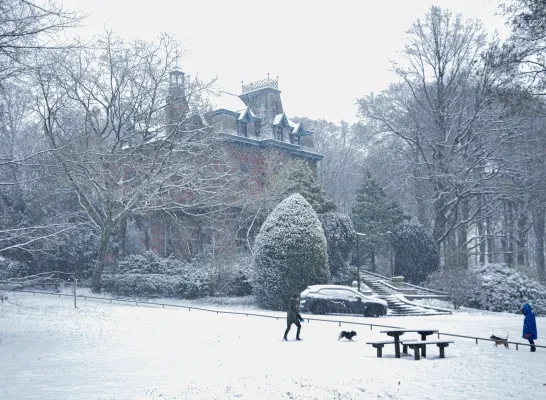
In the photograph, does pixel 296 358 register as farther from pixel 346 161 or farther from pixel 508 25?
pixel 346 161

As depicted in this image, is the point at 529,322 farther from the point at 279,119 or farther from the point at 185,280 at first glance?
the point at 279,119

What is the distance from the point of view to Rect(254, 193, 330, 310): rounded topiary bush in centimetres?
3094

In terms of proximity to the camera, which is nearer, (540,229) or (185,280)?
A: (185,280)

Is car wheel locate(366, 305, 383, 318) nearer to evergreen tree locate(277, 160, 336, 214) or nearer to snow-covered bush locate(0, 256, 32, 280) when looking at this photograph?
evergreen tree locate(277, 160, 336, 214)

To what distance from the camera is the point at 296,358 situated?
15820 mm

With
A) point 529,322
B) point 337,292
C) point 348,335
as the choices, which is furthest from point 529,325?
point 337,292

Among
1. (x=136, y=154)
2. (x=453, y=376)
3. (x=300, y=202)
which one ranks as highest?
(x=136, y=154)

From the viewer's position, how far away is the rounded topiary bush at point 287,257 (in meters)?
30.9

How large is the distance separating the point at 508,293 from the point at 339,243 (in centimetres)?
1007

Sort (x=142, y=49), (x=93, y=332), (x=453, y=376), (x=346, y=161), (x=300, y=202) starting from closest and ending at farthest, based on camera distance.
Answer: (x=453, y=376)
(x=93, y=332)
(x=300, y=202)
(x=142, y=49)
(x=346, y=161)

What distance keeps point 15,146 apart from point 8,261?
16.5 metres

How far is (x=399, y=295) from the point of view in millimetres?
37312

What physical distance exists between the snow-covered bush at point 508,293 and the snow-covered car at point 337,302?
835 centimetres

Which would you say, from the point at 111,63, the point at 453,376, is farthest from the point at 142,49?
the point at 453,376
